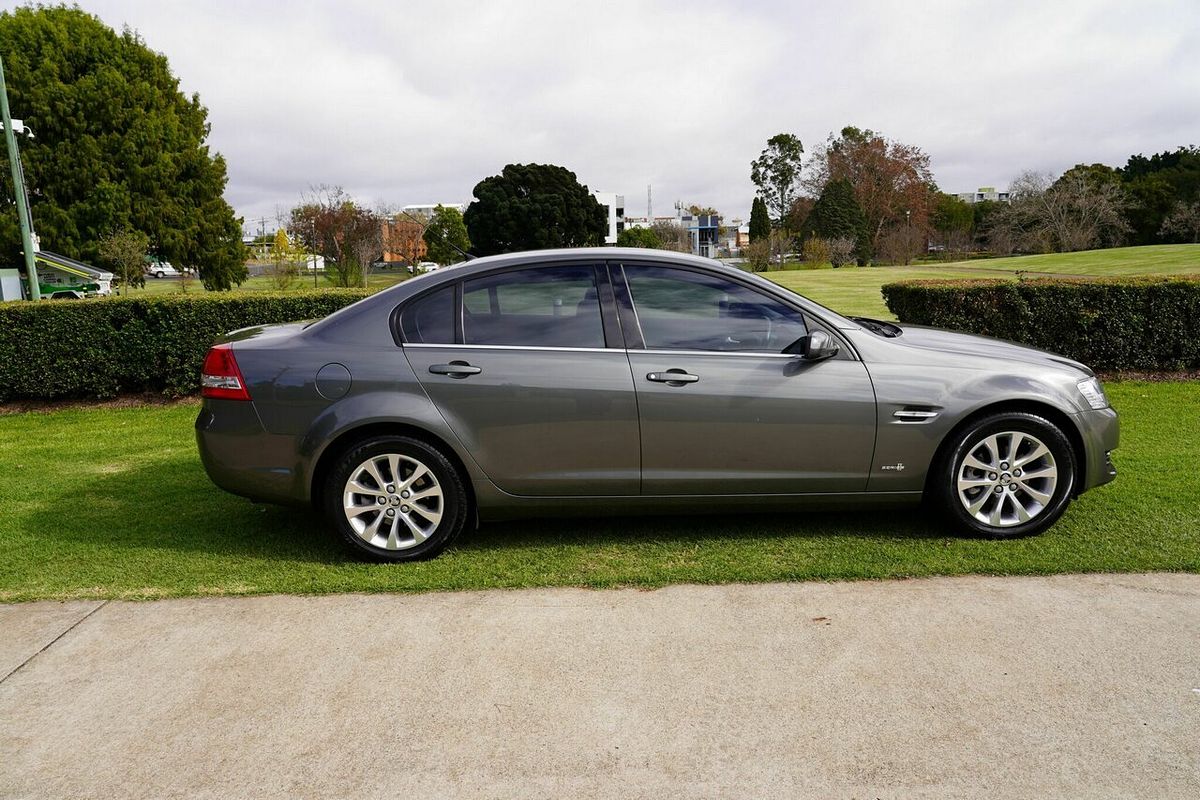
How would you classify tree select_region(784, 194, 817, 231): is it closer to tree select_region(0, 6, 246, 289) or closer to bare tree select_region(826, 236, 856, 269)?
bare tree select_region(826, 236, 856, 269)

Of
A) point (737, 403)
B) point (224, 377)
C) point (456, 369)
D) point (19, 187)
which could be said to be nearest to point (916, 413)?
point (737, 403)

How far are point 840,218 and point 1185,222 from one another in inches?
843

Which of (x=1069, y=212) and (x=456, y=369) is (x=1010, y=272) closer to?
(x=1069, y=212)

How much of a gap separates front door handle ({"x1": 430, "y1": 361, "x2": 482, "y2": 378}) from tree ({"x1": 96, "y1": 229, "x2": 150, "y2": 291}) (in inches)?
1191

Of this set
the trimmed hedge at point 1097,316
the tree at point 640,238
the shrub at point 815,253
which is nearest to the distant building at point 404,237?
the tree at point 640,238

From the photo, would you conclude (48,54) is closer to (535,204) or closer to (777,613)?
(535,204)

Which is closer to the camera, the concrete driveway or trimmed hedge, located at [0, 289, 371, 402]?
the concrete driveway

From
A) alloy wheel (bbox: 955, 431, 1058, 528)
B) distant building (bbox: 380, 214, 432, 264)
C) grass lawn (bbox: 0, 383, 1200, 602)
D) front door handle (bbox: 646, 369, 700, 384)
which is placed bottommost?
grass lawn (bbox: 0, 383, 1200, 602)

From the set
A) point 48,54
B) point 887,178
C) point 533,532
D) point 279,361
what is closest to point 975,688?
point 533,532

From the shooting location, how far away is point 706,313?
4598 mm

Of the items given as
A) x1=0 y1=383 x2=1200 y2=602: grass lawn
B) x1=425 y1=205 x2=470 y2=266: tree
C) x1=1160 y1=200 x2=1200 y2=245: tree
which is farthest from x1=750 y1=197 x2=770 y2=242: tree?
x1=0 y1=383 x2=1200 y2=602: grass lawn

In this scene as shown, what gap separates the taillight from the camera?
450 cm

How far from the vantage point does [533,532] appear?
197 inches

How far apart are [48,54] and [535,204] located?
30130mm
